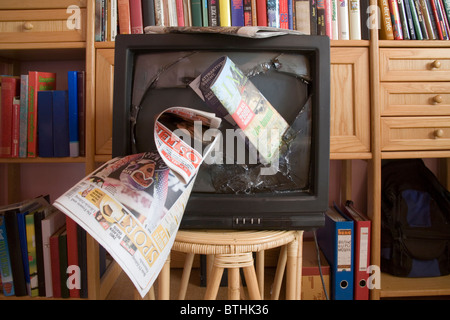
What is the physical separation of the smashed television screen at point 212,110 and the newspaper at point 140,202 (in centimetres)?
8

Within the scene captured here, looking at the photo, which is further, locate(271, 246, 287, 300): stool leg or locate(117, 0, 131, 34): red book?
locate(117, 0, 131, 34): red book

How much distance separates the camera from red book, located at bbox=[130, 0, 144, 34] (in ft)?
3.82

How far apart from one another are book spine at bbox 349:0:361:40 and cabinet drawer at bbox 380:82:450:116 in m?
0.21

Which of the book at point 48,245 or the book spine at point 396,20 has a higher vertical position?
the book spine at point 396,20

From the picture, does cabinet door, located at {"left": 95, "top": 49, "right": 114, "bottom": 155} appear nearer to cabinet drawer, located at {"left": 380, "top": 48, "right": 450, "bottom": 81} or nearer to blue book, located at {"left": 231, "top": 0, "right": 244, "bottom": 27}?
blue book, located at {"left": 231, "top": 0, "right": 244, "bottom": 27}

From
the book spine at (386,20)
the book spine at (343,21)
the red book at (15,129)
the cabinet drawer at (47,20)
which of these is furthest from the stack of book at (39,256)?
the book spine at (386,20)

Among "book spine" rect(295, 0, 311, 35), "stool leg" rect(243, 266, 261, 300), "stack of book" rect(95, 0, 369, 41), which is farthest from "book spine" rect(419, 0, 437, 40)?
"stool leg" rect(243, 266, 261, 300)

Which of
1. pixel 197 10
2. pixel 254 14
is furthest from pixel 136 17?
pixel 254 14

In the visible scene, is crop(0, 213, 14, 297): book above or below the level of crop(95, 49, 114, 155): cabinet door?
below

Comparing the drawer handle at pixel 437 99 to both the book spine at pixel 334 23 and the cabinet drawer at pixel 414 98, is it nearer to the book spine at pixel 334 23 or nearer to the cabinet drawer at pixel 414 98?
the cabinet drawer at pixel 414 98

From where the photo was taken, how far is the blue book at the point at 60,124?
1.15m

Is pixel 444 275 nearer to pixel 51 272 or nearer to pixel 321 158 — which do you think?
pixel 321 158

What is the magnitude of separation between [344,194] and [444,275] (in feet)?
1.63
